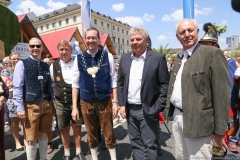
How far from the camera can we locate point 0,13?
43.6 inches

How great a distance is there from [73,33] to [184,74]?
661 inches

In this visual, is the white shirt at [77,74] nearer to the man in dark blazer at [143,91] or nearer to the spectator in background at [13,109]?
the man in dark blazer at [143,91]

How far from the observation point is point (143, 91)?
234cm

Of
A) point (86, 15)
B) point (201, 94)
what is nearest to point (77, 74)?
point (201, 94)

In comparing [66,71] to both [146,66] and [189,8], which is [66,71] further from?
[189,8]

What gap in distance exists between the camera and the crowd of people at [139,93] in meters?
1.73

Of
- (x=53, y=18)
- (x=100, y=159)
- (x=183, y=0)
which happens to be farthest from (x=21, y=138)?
(x=53, y=18)

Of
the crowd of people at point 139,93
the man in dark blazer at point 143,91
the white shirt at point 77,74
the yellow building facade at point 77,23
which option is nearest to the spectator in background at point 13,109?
the crowd of people at point 139,93

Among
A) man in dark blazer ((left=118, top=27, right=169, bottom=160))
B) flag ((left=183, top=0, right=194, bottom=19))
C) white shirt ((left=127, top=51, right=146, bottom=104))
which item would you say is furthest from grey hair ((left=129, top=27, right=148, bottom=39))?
flag ((left=183, top=0, right=194, bottom=19))

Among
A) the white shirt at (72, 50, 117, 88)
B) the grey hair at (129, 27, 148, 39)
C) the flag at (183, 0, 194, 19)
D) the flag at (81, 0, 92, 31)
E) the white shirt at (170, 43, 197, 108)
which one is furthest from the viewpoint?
the flag at (81, 0, 92, 31)

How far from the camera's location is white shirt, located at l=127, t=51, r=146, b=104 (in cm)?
240

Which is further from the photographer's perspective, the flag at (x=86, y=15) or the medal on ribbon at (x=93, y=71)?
the flag at (x=86, y=15)

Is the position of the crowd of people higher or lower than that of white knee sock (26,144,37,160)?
higher

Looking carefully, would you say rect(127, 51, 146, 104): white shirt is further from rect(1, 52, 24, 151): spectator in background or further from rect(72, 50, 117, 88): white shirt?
rect(1, 52, 24, 151): spectator in background
